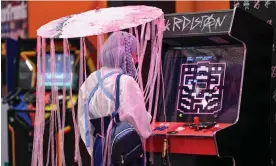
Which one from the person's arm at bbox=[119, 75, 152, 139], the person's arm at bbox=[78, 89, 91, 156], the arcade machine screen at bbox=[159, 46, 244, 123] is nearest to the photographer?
the person's arm at bbox=[119, 75, 152, 139]

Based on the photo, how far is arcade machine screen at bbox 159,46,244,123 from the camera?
3.52 metres

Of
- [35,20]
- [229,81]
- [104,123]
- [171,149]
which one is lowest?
[171,149]

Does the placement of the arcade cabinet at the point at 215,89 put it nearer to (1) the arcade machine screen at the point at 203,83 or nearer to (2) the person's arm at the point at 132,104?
(1) the arcade machine screen at the point at 203,83

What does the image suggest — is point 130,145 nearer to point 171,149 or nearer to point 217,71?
point 171,149

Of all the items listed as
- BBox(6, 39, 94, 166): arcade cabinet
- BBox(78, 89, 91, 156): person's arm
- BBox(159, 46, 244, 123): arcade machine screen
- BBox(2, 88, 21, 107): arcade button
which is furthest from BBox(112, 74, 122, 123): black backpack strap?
BBox(2, 88, 21, 107): arcade button

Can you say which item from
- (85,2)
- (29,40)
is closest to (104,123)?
(29,40)

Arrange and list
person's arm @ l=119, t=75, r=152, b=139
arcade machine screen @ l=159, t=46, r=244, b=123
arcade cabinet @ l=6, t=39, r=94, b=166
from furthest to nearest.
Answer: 1. arcade cabinet @ l=6, t=39, r=94, b=166
2. arcade machine screen @ l=159, t=46, r=244, b=123
3. person's arm @ l=119, t=75, r=152, b=139

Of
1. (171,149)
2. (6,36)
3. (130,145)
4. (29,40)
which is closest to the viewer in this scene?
(130,145)

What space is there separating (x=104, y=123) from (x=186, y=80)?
93cm

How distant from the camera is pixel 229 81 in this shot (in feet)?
11.6

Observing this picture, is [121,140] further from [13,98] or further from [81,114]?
[13,98]

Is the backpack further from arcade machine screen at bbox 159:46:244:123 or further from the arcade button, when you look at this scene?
the arcade button

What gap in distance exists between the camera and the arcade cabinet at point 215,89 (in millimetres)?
3281

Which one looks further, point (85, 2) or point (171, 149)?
point (85, 2)
